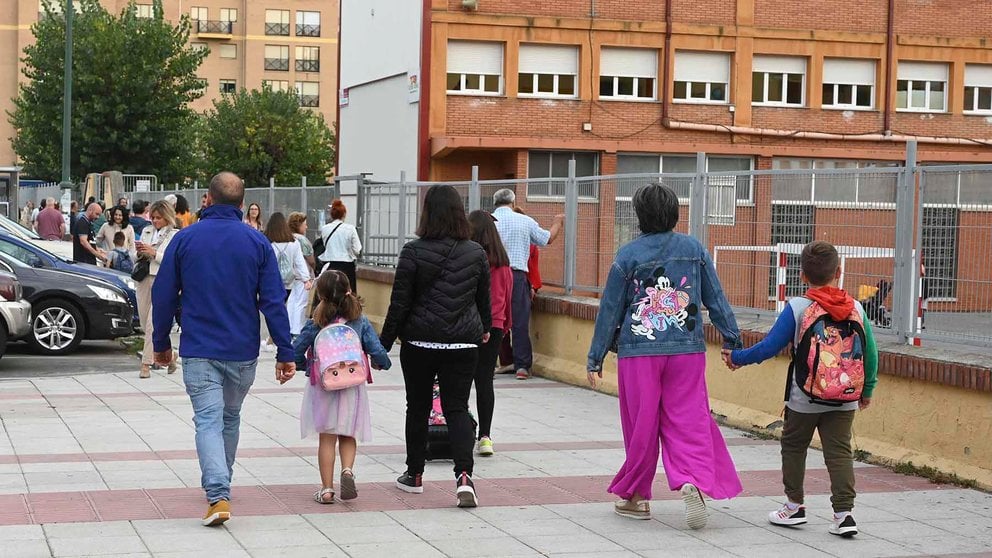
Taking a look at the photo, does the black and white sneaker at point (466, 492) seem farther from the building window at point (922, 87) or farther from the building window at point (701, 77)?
the building window at point (922, 87)

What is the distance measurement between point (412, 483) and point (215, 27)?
89271mm

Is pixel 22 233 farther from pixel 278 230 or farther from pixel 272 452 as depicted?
pixel 272 452

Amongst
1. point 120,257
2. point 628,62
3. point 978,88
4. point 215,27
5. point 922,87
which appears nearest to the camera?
point 120,257

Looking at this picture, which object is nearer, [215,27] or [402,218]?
[402,218]

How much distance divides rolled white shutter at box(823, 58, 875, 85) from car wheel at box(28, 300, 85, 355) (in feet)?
87.5

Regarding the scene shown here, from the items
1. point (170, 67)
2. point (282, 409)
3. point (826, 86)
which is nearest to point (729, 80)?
point (826, 86)

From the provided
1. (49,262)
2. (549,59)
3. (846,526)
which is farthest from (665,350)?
(549,59)

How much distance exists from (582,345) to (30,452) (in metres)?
6.13

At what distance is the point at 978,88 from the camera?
40.8 meters

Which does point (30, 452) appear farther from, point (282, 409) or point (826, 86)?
point (826, 86)

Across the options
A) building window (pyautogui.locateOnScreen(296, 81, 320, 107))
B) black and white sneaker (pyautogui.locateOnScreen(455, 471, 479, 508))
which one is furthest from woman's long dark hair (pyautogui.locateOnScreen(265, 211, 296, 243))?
building window (pyautogui.locateOnScreen(296, 81, 320, 107))

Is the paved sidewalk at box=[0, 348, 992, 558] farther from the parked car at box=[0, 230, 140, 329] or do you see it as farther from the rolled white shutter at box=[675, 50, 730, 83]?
the rolled white shutter at box=[675, 50, 730, 83]

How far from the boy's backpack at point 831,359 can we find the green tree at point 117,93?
153 feet

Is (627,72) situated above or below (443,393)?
above
